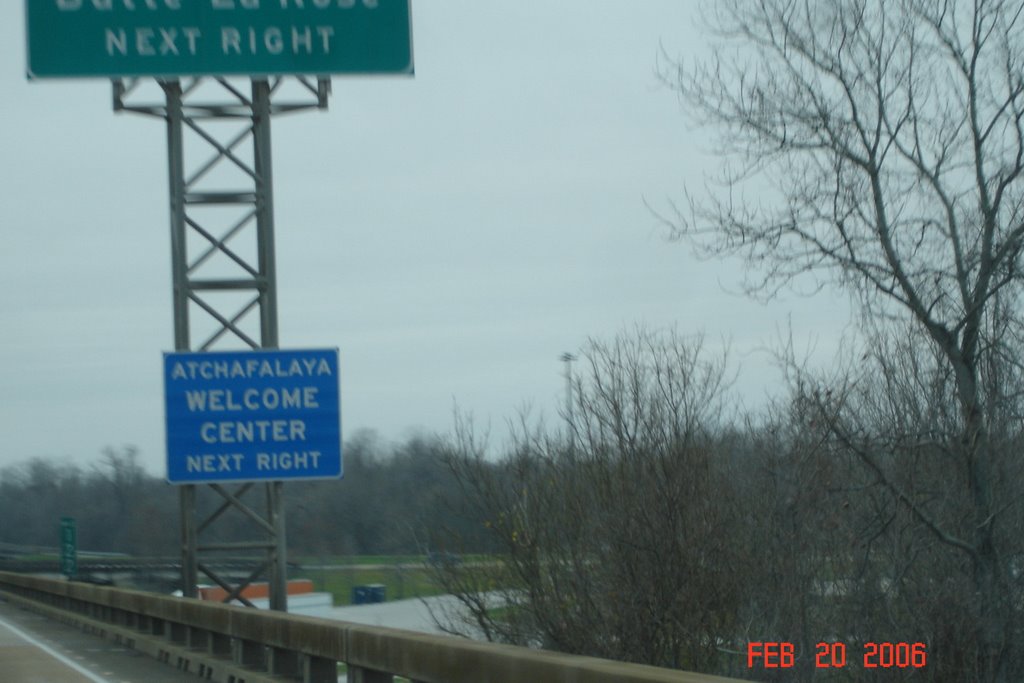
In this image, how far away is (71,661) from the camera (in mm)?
16859

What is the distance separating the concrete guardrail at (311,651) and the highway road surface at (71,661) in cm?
25

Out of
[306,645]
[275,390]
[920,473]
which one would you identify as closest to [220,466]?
[275,390]

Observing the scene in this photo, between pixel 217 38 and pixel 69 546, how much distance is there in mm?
23134

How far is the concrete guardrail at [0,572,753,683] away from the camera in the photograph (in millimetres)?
7156

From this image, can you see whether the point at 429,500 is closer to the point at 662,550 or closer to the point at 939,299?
the point at 662,550

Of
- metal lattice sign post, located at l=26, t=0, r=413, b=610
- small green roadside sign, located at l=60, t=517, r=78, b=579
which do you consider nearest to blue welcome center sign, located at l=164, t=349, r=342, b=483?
metal lattice sign post, located at l=26, t=0, r=413, b=610

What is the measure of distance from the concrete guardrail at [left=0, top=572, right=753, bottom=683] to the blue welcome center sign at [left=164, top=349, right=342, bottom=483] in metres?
1.57

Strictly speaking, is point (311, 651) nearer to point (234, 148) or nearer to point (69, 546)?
point (234, 148)

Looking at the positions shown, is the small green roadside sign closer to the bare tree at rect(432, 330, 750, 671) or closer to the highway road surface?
the highway road surface

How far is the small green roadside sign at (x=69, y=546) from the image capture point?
32.2 m

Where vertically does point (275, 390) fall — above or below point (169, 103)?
below

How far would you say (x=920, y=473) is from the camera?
55.4 feet

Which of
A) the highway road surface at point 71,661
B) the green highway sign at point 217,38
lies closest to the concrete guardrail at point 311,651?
the highway road surface at point 71,661

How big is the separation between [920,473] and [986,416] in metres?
1.11
